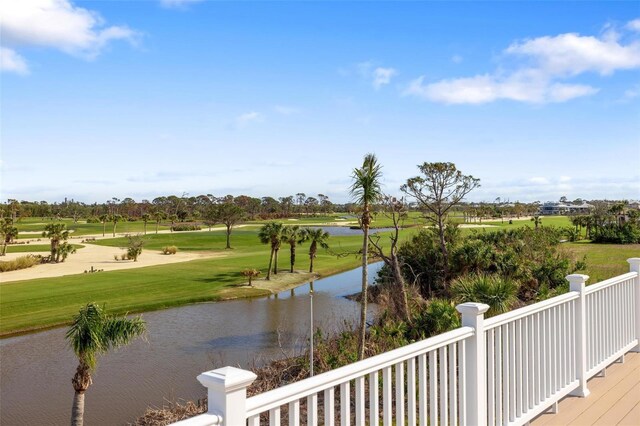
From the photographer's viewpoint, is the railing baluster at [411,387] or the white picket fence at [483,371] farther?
the railing baluster at [411,387]

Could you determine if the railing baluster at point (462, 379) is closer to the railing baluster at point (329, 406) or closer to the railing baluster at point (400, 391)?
the railing baluster at point (400, 391)

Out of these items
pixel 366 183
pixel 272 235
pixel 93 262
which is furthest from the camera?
pixel 93 262

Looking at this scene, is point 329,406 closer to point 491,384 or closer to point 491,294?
point 491,384

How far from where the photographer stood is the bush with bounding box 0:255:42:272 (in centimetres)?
3797

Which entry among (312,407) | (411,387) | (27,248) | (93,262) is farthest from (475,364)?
(27,248)

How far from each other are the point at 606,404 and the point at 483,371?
2063 mm

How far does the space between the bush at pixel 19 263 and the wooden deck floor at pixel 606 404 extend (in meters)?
42.1

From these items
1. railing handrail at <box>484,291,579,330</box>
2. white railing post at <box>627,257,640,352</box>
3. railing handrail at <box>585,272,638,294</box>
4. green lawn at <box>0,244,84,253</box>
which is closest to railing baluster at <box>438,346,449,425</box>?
railing handrail at <box>484,291,579,330</box>

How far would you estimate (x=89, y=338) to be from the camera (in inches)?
415

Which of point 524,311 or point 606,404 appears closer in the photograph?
point 524,311

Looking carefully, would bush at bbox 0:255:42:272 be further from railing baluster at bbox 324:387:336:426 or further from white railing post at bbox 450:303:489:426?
railing baluster at bbox 324:387:336:426

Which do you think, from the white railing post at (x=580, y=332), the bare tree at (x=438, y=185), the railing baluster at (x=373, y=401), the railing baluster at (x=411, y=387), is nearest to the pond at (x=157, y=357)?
the bare tree at (x=438, y=185)

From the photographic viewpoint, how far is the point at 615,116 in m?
16.1

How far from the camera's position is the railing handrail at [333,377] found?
6.28 feet
